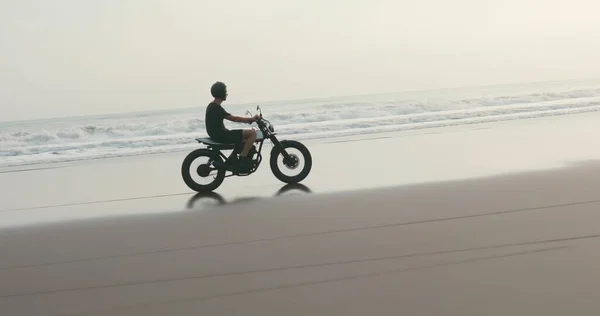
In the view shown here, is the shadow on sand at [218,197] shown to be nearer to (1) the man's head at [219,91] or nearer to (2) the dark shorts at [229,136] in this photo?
(2) the dark shorts at [229,136]

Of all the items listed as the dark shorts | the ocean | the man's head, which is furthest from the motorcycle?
the ocean

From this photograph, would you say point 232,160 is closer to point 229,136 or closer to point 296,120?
point 229,136

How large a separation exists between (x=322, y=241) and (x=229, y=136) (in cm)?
283

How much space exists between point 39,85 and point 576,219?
21.0 m

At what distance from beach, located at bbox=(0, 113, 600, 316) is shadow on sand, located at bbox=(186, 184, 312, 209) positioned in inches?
1.4

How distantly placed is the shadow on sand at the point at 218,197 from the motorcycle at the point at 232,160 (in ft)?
0.51

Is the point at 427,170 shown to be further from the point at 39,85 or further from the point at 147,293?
the point at 39,85

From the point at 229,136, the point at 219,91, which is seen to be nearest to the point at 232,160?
the point at 229,136

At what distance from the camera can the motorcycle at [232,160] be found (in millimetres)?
7484

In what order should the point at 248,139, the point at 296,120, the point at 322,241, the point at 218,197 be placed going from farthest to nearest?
1. the point at 296,120
2. the point at 248,139
3. the point at 218,197
4. the point at 322,241

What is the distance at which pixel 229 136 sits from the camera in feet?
24.5

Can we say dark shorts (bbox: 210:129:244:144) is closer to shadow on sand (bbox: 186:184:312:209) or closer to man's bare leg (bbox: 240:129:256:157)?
man's bare leg (bbox: 240:129:256:157)

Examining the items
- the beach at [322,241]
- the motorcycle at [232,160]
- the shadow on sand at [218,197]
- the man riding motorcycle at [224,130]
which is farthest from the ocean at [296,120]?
the shadow on sand at [218,197]

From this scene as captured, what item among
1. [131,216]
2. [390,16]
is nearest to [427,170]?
[131,216]
